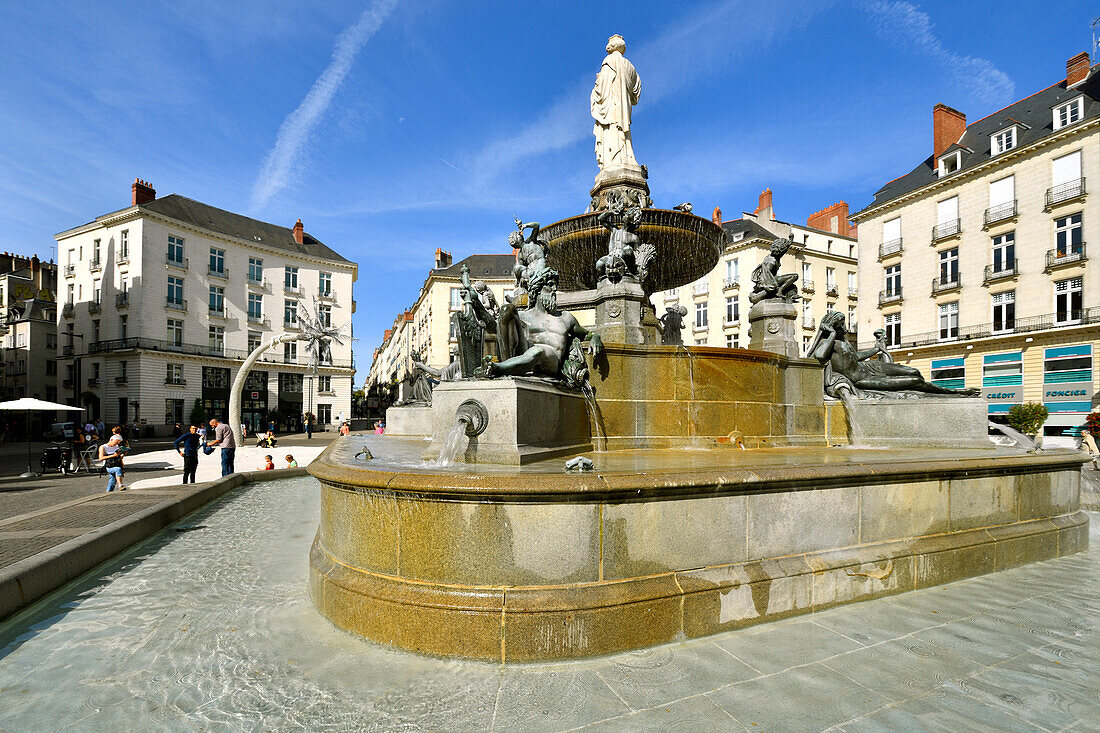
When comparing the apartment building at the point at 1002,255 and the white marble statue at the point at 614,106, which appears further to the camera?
the apartment building at the point at 1002,255

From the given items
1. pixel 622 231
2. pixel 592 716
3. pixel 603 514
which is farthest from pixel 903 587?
pixel 622 231

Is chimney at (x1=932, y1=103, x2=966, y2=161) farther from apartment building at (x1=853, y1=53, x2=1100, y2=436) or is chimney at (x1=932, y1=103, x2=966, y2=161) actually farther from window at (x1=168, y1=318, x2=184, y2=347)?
window at (x1=168, y1=318, x2=184, y2=347)

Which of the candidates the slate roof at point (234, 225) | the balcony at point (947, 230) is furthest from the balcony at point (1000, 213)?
the slate roof at point (234, 225)

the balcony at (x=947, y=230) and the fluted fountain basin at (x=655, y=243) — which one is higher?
the balcony at (x=947, y=230)

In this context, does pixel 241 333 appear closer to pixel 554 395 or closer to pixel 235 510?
pixel 235 510

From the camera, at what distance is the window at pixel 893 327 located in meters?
41.0

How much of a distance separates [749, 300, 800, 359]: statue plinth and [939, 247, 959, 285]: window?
35.4 m

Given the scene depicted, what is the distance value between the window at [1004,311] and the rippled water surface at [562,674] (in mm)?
38539

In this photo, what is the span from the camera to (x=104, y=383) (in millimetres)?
44719

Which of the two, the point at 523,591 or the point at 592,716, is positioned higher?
the point at 523,591

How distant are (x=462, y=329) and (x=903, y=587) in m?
5.91

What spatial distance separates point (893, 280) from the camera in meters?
41.5

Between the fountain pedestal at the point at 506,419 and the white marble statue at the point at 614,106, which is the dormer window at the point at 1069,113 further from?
the fountain pedestal at the point at 506,419

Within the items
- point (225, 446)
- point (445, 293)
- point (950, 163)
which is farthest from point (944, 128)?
point (225, 446)
